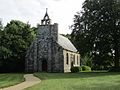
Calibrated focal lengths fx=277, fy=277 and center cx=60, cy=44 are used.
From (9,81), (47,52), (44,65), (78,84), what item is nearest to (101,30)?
(47,52)

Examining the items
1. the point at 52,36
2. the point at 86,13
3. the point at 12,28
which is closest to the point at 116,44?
the point at 86,13

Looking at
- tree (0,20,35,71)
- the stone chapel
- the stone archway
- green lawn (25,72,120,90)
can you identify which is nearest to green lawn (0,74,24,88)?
green lawn (25,72,120,90)

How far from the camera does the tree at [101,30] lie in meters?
52.2

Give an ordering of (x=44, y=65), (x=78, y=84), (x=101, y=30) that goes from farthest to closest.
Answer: (x=44, y=65)
(x=101, y=30)
(x=78, y=84)

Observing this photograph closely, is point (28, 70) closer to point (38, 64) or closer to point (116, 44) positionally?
point (38, 64)

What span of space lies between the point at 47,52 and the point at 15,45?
798 centimetres

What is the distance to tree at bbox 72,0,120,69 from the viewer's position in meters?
52.2

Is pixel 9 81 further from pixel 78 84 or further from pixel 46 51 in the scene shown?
pixel 46 51

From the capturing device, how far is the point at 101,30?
52000mm

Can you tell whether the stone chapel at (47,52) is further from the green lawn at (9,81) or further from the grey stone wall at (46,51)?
the green lawn at (9,81)

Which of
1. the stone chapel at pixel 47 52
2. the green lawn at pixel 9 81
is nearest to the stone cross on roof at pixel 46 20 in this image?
the stone chapel at pixel 47 52

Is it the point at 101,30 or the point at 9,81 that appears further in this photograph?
the point at 101,30

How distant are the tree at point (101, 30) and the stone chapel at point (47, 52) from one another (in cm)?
479

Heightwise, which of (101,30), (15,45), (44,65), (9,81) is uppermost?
(101,30)
